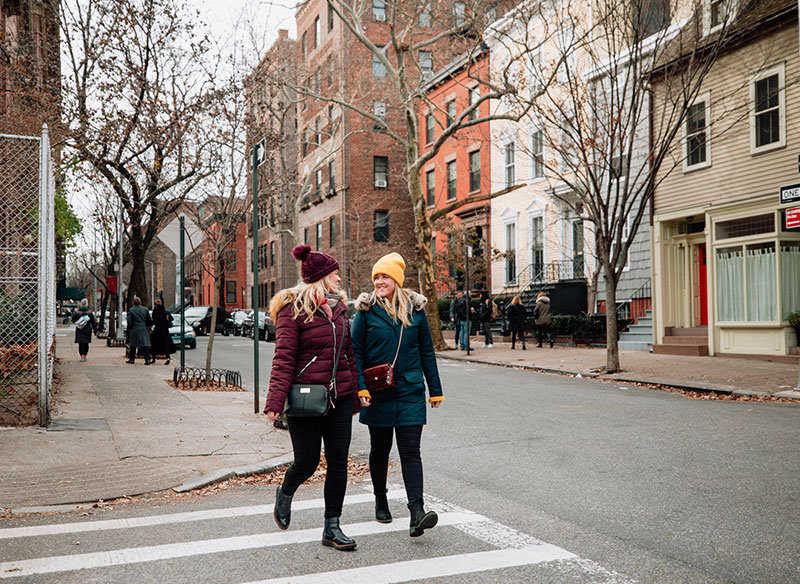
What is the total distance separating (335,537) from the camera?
5.02m

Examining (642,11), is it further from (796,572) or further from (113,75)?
(796,572)

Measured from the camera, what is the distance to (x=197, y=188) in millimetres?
23984

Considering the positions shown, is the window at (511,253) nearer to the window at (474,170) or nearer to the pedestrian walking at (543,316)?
the window at (474,170)

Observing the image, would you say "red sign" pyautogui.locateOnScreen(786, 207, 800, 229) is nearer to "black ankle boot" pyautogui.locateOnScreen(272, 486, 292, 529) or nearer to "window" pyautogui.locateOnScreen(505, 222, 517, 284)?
"black ankle boot" pyautogui.locateOnScreen(272, 486, 292, 529)

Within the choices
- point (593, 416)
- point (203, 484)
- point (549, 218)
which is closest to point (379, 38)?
point (549, 218)

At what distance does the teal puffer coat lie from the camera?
5.35m

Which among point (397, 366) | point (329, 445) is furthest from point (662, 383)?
point (329, 445)

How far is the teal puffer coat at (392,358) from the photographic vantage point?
17.5 ft

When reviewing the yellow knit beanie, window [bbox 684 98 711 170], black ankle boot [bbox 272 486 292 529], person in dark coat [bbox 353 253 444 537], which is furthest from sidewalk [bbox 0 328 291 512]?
window [bbox 684 98 711 170]

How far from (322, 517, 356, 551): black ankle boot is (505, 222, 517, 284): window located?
28251 mm

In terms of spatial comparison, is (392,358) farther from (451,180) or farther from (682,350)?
(451,180)

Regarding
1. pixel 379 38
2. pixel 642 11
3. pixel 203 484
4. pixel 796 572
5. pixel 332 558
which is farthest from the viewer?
pixel 379 38

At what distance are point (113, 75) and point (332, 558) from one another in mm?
17769

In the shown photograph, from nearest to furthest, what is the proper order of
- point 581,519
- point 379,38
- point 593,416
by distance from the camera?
point 581,519 < point 593,416 < point 379,38
